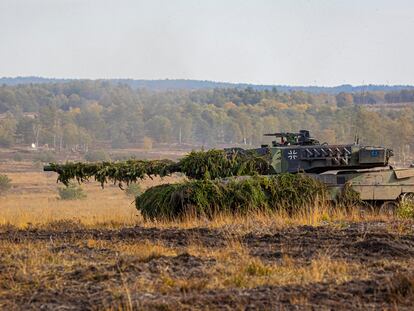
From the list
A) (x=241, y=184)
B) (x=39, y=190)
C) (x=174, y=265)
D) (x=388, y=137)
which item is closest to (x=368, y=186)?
(x=241, y=184)

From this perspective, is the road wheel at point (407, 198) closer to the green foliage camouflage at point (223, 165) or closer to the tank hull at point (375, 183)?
the tank hull at point (375, 183)

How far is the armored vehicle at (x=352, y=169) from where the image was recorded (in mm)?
20484

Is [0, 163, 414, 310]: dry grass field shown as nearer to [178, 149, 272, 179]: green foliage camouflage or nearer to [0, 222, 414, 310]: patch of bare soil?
[0, 222, 414, 310]: patch of bare soil

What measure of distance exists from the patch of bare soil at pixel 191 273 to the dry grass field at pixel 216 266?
0.05ft

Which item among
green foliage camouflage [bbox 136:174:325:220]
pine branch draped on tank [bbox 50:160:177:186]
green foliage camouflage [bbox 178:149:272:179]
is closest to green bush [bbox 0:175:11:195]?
pine branch draped on tank [bbox 50:160:177:186]

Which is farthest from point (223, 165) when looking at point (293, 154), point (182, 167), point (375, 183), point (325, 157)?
point (375, 183)

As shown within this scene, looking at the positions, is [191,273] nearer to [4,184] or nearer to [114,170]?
[114,170]

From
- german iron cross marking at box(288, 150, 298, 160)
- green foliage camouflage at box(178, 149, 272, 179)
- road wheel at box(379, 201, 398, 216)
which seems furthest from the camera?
green foliage camouflage at box(178, 149, 272, 179)

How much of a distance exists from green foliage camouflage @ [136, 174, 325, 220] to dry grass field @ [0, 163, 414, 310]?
1.59m

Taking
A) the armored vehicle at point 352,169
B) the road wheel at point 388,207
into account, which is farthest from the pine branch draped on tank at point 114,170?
the road wheel at point 388,207

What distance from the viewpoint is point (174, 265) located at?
11.2 meters

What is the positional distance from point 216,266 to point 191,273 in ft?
1.85

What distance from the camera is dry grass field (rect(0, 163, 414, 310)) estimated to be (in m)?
9.12

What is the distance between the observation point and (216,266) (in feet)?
36.7
